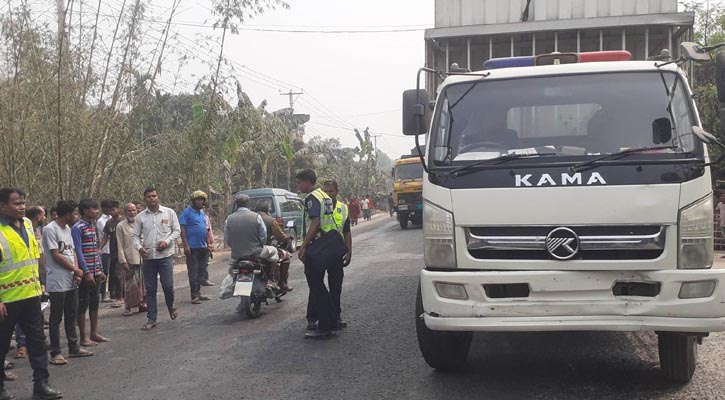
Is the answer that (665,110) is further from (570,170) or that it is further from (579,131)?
(570,170)

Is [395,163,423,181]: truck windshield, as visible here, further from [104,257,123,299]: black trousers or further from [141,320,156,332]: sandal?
[141,320,156,332]: sandal

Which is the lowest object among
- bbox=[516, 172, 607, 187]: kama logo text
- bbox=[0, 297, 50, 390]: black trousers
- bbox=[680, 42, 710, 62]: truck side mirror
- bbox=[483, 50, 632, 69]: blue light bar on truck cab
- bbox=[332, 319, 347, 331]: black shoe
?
bbox=[332, 319, 347, 331]: black shoe

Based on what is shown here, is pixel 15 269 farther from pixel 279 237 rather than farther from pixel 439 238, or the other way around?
pixel 279 237

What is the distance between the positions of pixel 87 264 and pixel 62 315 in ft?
2.08

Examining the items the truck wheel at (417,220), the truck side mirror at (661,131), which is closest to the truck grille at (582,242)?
the truck side mirror at (661,131)

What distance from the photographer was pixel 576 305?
4195 mm

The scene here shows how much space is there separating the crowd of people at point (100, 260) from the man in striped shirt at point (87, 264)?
1 cm

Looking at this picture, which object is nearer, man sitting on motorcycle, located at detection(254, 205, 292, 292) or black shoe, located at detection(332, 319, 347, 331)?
black shoe, located at detection(332, 319, 347, 331)

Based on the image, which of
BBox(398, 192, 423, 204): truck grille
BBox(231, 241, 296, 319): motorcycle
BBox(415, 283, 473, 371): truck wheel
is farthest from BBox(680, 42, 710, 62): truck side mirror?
BBox(398, 192, 423, 204): truck grille

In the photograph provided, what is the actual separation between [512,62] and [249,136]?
19898 mm

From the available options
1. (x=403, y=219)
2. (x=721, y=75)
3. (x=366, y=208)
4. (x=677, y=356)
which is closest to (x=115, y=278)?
(x=677, y=356)

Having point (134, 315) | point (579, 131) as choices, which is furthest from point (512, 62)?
point (134, 315)

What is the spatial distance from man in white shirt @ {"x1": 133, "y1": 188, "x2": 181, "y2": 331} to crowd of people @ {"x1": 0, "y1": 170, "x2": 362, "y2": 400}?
12mm

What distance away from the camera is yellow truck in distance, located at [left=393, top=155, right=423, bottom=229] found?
21656 mm
